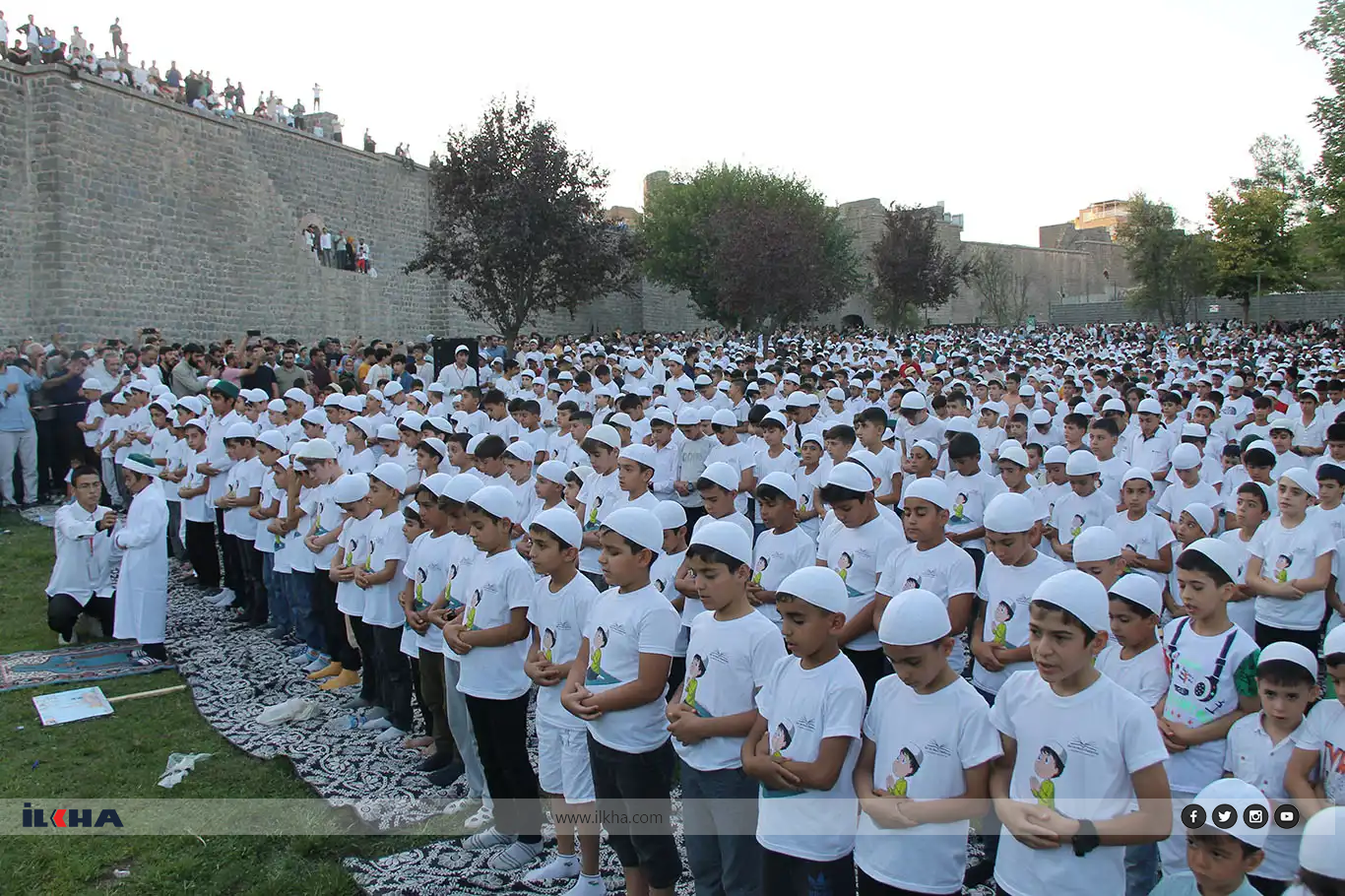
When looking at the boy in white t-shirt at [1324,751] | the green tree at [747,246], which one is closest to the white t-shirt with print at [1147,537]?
the boy in white t-shirt at [1324,751]

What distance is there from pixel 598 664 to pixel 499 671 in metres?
0.90

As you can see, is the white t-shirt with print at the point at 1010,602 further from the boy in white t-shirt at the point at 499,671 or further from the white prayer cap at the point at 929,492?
the boy in white t-shirt at the point at 499,671

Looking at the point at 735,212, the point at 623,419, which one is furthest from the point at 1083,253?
the point at 623,419

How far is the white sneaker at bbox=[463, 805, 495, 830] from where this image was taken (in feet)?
16.3

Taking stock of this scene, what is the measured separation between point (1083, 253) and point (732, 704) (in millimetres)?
83191

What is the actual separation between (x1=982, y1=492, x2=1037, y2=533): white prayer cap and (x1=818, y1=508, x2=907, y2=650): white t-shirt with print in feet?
1.85

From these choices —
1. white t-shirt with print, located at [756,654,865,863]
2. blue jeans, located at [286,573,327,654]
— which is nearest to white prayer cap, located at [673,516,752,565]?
white t-shirt with print, located at [756,654,865,863]

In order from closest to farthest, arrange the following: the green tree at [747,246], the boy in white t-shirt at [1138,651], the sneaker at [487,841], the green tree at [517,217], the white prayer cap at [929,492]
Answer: the boy in white t-shirt at [1138,651], the white prayer cap at [929,492], the sneaker at [487,841], the green tree at [517,217], the green tree at [747,246]

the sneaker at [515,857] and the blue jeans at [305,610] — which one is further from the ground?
the blue jeans at [305,610]

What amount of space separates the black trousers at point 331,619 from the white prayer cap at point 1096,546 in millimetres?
Result: 5175

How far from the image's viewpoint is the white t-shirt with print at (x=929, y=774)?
3012 mm

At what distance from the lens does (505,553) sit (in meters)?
4.75

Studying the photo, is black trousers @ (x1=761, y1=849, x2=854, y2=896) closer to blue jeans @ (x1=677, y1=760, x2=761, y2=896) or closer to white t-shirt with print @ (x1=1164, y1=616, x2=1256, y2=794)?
blue jeans @ (x1=677, y1=760, x2=761, y2=896)

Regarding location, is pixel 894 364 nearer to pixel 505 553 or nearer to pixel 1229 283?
pixel 505 553
